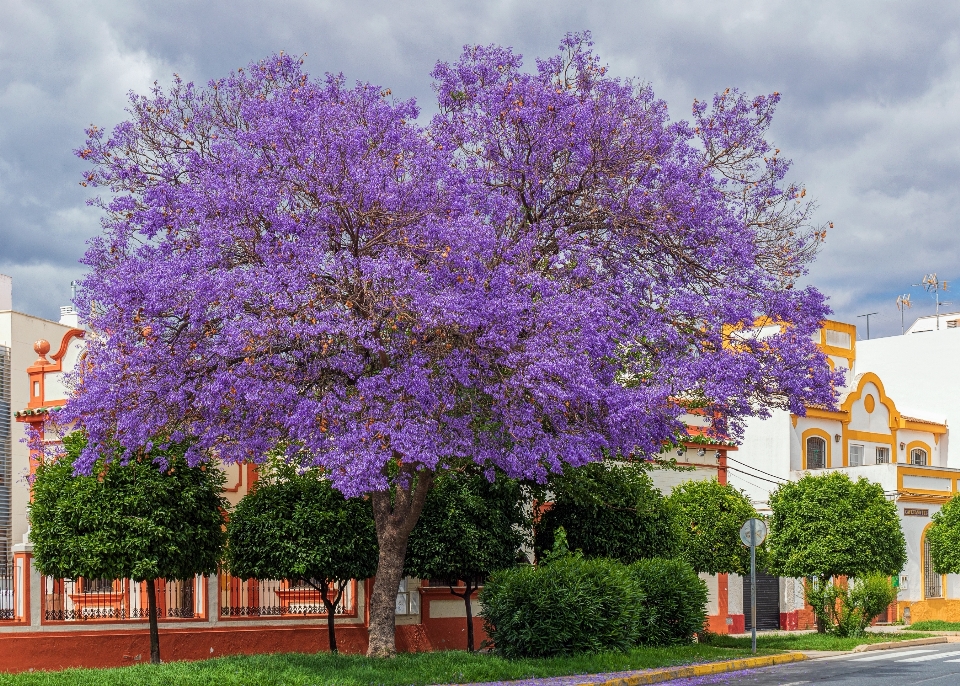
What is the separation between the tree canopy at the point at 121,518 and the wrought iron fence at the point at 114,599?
0.81 metres

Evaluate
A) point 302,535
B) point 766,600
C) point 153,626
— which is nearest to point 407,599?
point 302,535

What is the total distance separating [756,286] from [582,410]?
13.7 ft

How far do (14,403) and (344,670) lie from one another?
68.6ft

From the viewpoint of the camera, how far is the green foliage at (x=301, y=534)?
21.6m

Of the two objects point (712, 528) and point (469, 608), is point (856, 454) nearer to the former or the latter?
point (712, 528)

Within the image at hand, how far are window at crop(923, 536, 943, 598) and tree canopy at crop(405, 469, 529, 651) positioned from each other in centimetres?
2329

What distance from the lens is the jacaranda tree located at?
1744 centimetres

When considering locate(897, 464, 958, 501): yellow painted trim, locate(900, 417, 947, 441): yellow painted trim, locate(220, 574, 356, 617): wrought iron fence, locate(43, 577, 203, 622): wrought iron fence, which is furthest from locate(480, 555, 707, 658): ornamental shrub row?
locate(900, 417, 947, 441): yellow painted trim

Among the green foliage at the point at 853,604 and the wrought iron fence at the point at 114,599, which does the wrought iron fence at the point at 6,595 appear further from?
the green foliage at the point at 853,604

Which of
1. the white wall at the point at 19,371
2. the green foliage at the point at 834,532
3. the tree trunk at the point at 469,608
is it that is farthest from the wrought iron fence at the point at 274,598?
the green foliage at the point at 834,532

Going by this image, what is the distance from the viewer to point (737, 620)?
36625 millimetres

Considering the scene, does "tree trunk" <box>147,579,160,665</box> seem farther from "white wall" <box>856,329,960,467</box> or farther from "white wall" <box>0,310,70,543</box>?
"white wall" <box>856,329,960,467</box>

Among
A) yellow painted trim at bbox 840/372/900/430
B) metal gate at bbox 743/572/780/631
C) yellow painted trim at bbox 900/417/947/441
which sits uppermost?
yellow painted trim at bbox 840/372/900/430

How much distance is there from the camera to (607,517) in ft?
84.3
